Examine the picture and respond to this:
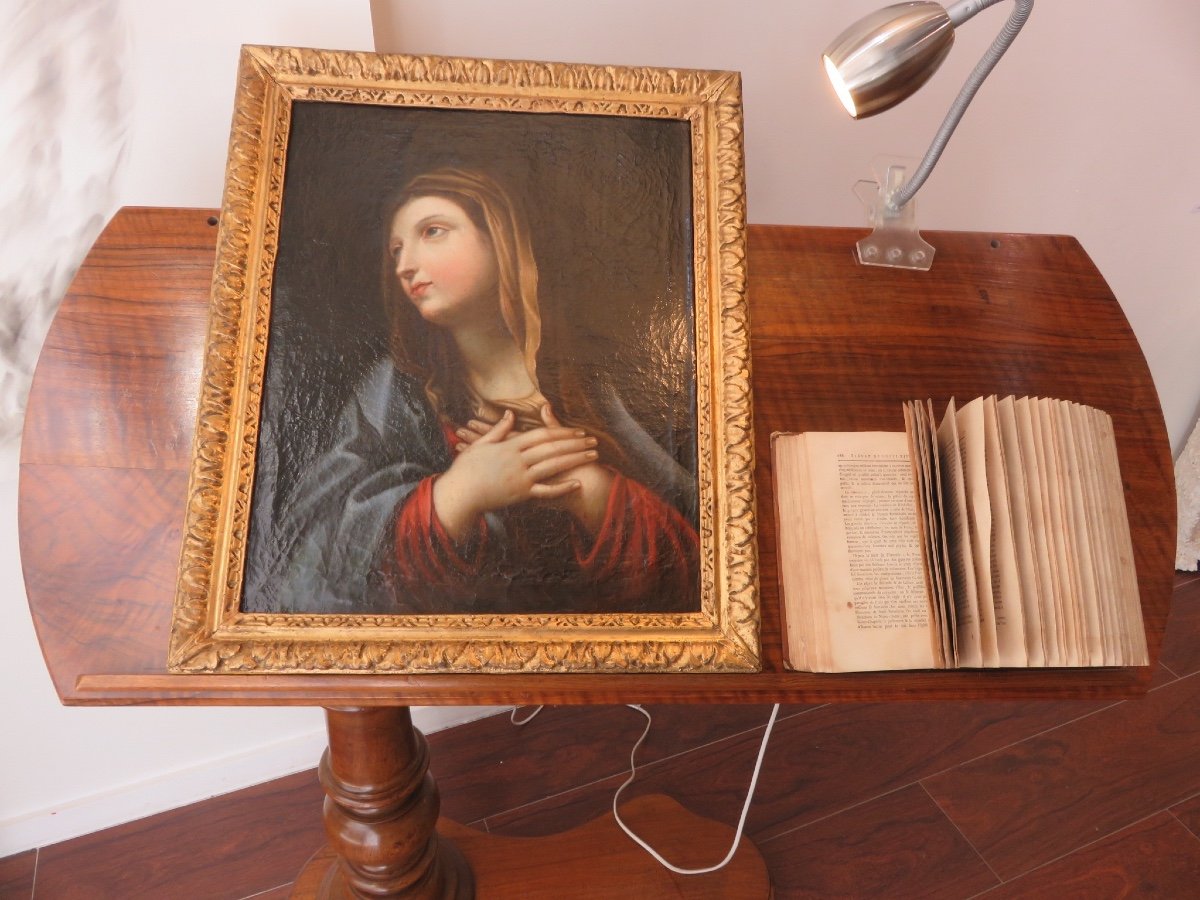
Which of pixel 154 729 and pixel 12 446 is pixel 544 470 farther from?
pixel 154 729

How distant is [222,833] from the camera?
62.2 inches

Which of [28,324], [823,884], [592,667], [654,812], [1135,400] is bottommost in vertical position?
[823,884]

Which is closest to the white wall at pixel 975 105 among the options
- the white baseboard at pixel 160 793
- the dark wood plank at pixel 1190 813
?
the dark wood plank at pixel 1190 813

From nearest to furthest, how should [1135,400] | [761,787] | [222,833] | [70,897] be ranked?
[1135,400], [70,897], [222,833], [761,787]

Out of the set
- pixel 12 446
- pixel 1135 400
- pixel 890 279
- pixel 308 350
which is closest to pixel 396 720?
pixel 308 350

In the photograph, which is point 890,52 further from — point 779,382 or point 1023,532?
point 1023,532

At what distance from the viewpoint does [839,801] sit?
1669mm

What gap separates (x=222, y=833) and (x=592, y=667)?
1156 millimetres

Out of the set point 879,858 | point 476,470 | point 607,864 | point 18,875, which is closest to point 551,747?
point 607,864

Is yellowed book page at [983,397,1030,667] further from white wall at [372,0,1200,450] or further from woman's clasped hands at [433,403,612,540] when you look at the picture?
white wall at [372,0,1200,450]

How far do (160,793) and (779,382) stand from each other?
1.41 m

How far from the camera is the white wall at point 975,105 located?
4.25 ft

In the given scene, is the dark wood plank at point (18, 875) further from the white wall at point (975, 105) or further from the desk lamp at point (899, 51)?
the desk lamp at point (899, 51)

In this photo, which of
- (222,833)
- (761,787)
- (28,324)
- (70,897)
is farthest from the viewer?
(761,787)
